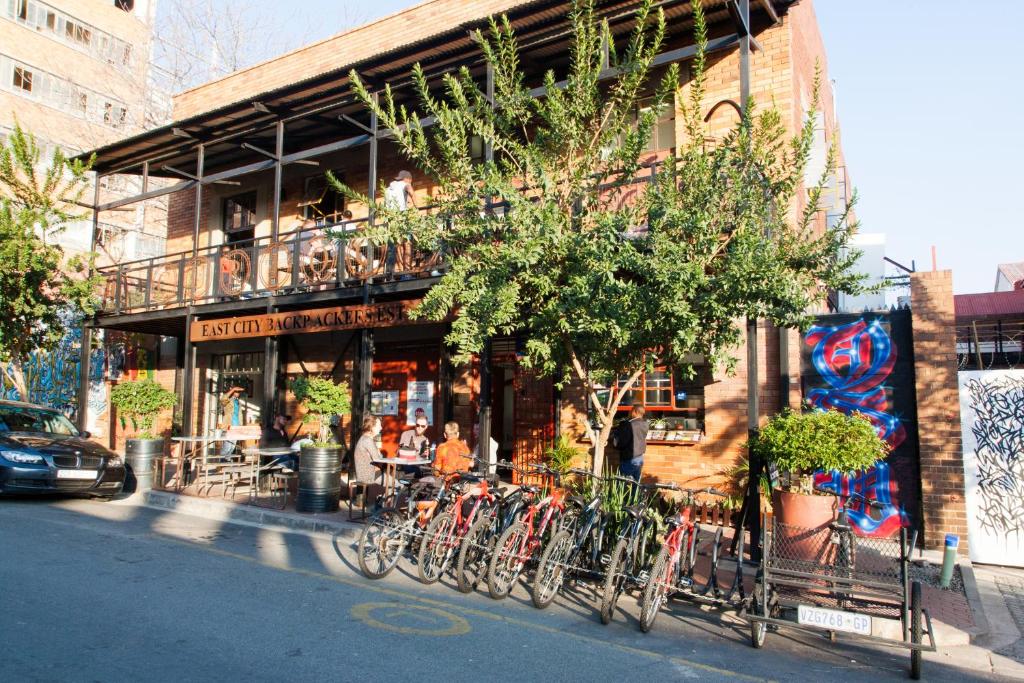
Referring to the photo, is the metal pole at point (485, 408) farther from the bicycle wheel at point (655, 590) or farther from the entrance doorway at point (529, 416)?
the bicycle wheel at point (655, 590)

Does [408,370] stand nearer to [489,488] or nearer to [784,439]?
[489,488]

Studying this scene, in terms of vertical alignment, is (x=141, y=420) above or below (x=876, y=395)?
below

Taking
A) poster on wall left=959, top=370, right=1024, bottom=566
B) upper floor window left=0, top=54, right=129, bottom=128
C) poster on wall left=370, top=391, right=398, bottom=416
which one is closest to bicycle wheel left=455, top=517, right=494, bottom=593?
poster on wall left=959, top=370, right=1024, bottom=566

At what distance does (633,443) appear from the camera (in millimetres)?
9789

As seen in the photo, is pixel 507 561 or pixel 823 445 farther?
pixel 507 561

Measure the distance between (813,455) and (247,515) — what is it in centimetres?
779

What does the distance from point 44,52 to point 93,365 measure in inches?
920

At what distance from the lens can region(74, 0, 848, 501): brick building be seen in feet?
35.6

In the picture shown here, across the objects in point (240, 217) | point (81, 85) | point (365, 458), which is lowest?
point (365, 458)

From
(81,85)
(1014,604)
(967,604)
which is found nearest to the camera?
(967,604)

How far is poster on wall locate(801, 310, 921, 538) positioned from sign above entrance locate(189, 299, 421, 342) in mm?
5920

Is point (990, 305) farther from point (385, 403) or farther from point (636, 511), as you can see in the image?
point (385, 403)

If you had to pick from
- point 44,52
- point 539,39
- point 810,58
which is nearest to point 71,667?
point 539,39

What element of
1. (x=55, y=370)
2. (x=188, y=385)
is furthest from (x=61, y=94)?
(x=188, y=385)
